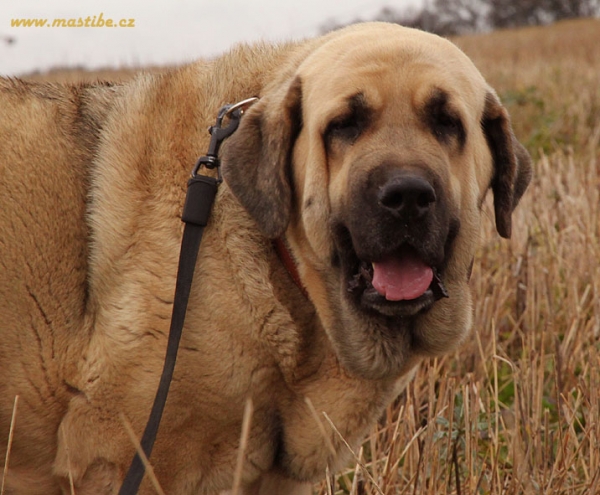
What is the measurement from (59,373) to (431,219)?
4.23ft

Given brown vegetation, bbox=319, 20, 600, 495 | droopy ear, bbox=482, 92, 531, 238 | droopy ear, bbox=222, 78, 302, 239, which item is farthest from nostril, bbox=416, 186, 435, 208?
brown vegetation, bbox=319, 20, 600, 495

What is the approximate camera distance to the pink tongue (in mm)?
2473

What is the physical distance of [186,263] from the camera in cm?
243

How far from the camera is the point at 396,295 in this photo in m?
2.47

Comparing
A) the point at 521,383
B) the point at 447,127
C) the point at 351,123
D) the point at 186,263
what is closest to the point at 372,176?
the point at 351,123

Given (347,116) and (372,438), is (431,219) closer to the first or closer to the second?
(347,116)

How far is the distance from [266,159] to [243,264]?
1.15 feet

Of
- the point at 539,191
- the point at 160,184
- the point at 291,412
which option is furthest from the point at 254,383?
the point at 539,191

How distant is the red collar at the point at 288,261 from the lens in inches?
105

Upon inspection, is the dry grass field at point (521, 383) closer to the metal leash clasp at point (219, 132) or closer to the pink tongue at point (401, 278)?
the pink tongue at point (401, 278)

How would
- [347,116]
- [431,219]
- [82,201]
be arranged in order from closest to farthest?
[431,219]
[347,116]
[82,201]

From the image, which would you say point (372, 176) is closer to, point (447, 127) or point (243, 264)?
point (447, 127)

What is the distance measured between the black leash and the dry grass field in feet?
2.10

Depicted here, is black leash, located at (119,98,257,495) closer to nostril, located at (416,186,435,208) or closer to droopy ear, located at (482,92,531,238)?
nostril, located at (416,186,435,208)
